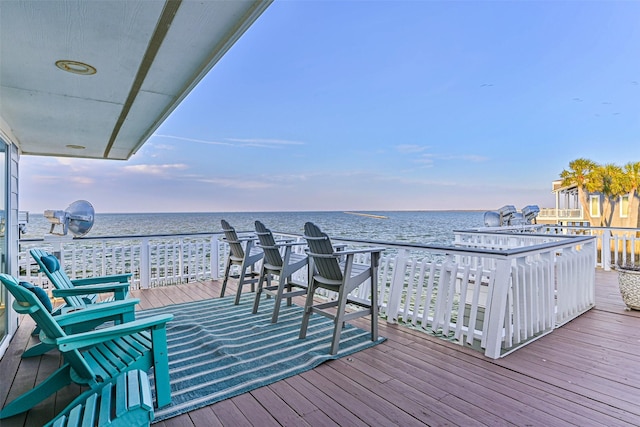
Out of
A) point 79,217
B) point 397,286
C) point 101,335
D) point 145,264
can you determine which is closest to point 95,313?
point 101,335

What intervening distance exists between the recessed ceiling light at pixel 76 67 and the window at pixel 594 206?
22855mm

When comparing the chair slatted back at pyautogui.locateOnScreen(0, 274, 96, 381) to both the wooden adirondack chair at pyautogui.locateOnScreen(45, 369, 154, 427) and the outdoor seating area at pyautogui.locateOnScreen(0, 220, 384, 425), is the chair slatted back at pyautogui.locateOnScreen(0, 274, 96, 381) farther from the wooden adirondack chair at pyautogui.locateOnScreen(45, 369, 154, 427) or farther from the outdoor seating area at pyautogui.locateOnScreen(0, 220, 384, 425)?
the wooden adirondack chair at pyautogui.locateOnScreen(45, 369, 154, 427)

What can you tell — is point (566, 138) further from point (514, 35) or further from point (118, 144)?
point (118, 144)

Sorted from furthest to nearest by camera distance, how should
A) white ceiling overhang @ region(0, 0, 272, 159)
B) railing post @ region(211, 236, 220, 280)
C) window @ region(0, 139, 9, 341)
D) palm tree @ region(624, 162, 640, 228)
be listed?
palm tree @ region(624, 162, 640, 228) → railing post @ region(211, 236, 220, 280) → window @ region(0, 139, 9, 341) → white ceiling overhang @ region(0, 0, 272, 159)

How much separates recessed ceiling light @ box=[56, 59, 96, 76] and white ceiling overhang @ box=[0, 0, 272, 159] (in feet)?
0.13

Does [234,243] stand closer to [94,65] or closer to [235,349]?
[235,349]

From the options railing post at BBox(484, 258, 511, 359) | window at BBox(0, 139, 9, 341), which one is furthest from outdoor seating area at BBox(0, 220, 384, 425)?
railing post at BBox(484, 258, 511, 359)

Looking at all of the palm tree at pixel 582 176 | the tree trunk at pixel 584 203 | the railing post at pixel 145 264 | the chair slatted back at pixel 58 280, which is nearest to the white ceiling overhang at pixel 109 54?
the chair slatted back at pixel 58 280

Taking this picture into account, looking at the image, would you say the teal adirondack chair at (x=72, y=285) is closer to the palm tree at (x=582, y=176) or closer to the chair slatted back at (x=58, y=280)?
the chair slatted back at (x=58, y=280)

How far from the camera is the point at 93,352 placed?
2.05 m

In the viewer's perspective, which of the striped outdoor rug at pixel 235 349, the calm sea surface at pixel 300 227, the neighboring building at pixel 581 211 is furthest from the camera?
the calm sea surface at pixel 300 227

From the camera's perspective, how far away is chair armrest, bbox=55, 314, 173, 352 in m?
1.66

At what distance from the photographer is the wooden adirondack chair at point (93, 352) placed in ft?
Result: 5.60

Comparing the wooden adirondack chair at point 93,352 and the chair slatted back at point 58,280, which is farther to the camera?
the chair slatted back at point 58,280
